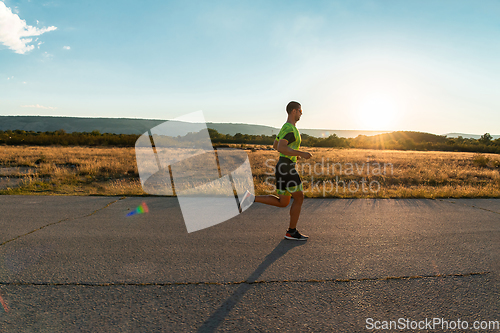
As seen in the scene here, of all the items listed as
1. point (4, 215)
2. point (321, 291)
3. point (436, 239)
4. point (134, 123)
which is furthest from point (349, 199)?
point (134, 123)

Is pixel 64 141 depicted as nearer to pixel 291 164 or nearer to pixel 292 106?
pixel 292 106

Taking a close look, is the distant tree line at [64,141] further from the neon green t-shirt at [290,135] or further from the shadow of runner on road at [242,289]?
the shadow of runner on road at [242,289]

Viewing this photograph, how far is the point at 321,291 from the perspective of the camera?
9.27 ft

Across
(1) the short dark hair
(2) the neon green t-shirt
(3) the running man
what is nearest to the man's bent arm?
(3) the running man

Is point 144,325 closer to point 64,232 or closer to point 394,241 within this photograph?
point 64,232

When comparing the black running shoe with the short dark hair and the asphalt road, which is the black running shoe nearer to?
the asphalt road

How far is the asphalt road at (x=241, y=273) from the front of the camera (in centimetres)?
238

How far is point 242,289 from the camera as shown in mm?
2842

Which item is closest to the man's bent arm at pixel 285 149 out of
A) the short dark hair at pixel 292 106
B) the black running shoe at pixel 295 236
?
the short dark hair at pixel 292 106

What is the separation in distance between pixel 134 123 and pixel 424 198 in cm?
17086

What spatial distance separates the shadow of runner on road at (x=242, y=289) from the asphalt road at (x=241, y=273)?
14mm

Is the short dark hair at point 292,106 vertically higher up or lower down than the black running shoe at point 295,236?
higher up

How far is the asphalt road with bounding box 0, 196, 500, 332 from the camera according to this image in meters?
2.38

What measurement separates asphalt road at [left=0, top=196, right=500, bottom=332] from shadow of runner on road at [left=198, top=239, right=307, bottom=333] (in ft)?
0.05
